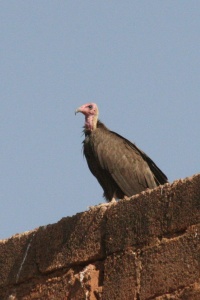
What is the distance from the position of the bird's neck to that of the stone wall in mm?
3478

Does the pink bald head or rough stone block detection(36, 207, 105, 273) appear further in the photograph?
the pink bald head

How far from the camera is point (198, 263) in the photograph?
7.60 metres

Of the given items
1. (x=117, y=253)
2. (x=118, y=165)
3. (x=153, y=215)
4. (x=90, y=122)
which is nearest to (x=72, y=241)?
(x=117, y=253)

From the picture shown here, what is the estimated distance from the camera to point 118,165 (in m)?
12.1

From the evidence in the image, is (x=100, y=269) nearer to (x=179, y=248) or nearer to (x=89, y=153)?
(x=179, y=248)

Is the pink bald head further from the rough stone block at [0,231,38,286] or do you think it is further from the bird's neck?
the rough stone block at [0,231,38,286]

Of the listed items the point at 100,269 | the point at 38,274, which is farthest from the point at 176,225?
the point at 38,274

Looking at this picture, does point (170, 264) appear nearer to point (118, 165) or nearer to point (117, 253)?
point (117, 253)

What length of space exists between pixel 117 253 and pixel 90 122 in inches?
184

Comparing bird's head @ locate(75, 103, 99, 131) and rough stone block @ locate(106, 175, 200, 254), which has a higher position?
bird's head @ locate(75, 103, 99, 131)

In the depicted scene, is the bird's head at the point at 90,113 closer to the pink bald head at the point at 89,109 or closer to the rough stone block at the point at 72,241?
the pink bald head at the point at 89,109

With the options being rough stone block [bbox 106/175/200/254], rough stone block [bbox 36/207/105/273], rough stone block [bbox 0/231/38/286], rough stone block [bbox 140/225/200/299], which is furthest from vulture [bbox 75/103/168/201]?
rough stone block [bbox 140/225/200/299]

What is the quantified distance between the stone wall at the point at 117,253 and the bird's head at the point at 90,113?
141 inches

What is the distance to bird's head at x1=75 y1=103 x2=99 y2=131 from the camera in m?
12.8
